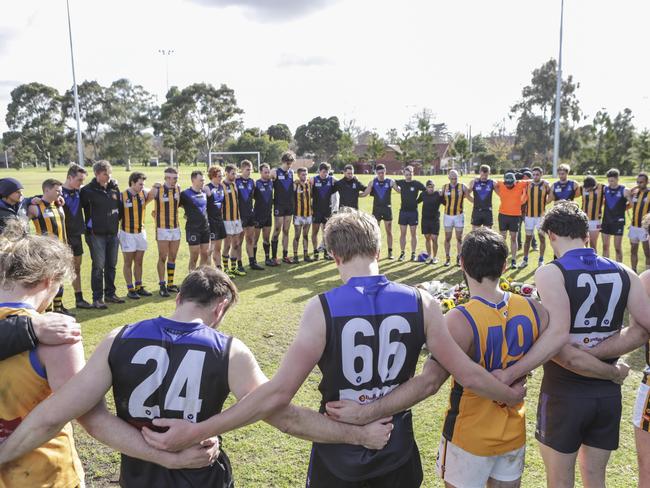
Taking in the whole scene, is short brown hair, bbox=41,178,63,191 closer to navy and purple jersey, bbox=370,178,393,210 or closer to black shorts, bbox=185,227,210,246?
black shorts, bbox=185,227,210,246

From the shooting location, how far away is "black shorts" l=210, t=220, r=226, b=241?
990cm

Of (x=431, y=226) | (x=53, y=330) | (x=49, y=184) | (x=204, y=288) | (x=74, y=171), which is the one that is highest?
(x=74, y=171)

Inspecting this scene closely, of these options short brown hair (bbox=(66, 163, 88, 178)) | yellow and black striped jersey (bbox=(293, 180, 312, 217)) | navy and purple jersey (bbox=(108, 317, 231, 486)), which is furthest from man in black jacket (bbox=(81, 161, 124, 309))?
navy and purple jersey (bbox=(108, 317, 231, 486))

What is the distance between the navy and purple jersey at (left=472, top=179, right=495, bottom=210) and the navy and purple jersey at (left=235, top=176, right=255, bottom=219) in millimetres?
5516

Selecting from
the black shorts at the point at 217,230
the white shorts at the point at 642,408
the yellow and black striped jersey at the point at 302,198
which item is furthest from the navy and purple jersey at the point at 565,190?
the white shorts at the point at 642,408

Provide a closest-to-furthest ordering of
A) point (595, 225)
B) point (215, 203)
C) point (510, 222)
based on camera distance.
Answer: point (215, 203)
point (595, 225)
point (510, 222)

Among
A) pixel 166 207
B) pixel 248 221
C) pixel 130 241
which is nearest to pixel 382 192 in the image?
pixel 248 221

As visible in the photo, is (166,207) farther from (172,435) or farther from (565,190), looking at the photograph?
(565,190)

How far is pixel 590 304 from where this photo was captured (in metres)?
2.69

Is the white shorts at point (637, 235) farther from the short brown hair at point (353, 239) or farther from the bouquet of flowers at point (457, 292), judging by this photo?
the short brown hair at point (353, 239)

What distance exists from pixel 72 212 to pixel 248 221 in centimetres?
401

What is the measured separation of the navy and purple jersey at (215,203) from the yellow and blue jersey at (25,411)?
782cm

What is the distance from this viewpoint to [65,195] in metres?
7.64

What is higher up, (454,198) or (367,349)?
(454,198)
